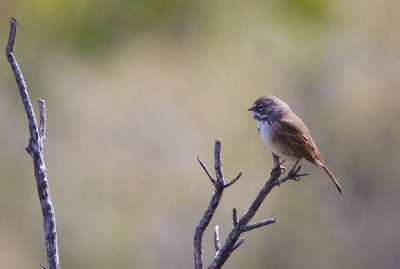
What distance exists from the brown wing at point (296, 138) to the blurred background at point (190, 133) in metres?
4.73

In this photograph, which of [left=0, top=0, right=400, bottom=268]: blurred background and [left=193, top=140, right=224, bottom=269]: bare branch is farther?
[left=0, top=0, right=400, bottom=268]: blurred background

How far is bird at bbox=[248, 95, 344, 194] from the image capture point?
6125mm

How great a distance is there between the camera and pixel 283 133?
6.16 meters

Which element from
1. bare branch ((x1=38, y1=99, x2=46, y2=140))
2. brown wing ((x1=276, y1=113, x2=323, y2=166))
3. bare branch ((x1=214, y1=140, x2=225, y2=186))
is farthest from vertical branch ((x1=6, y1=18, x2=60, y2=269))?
brown wing ((x1=276, y1=113, x2=323, y2=166))

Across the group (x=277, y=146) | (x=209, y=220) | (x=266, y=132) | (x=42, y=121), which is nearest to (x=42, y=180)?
(x=42, y=121)

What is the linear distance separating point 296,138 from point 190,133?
23.6ft

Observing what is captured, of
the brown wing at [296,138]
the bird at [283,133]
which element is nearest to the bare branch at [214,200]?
the bird at [283,133]

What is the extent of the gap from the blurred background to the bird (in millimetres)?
4666

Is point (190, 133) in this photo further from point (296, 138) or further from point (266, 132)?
point (296, 138)

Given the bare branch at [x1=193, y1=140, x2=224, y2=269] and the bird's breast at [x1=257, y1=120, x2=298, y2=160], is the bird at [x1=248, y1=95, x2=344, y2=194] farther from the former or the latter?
the bare branch at [x1=193, y1=140, x2=224, y2=269]

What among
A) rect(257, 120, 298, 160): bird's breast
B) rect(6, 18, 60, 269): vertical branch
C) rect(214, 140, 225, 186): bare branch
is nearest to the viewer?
rect(6, 18, 60, 269): vertical branch

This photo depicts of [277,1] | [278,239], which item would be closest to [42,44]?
[277,1]

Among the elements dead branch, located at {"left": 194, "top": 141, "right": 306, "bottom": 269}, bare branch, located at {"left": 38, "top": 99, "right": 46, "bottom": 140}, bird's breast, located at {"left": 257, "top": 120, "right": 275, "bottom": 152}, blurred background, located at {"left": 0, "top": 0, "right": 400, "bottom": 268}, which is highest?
blurred background, located at {"left": 0, "top": 0, "right": 400, "bottom": 268}

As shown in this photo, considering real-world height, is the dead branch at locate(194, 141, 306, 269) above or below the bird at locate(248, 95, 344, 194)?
below
